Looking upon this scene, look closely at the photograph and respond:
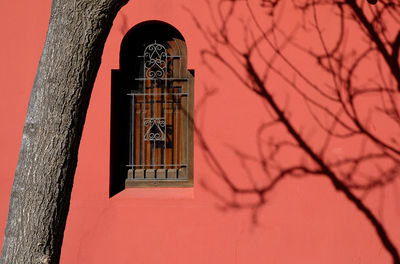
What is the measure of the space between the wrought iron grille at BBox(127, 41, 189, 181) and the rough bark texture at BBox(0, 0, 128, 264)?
2.53 meters

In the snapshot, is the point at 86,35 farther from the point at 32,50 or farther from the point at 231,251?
the point at 231,251

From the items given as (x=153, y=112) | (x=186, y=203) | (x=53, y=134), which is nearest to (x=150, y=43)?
(x=153, y=112)

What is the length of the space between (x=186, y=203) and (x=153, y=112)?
1.12m

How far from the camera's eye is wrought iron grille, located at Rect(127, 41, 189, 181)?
464 centimetres

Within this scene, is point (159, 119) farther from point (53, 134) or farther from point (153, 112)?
point (53, 134)

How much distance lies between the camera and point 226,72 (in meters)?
4.44

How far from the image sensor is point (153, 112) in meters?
4.65

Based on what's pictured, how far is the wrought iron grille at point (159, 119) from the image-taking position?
464cm

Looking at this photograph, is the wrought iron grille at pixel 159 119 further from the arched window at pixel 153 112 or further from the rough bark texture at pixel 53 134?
the rough bark texture at pixel 53 134

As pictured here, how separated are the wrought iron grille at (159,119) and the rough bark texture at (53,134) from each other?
2526mm

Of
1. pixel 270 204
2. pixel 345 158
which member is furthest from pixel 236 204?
pixel 345 158

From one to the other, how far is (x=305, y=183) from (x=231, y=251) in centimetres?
109

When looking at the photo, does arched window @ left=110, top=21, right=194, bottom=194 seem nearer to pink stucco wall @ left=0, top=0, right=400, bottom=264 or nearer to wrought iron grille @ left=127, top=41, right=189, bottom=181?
wrought iron grille @ left=127, top=41, right=189, bottom=181

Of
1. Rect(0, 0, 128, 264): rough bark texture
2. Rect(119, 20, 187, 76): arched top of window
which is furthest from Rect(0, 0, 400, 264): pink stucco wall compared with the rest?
Rect(0, 0, 128, 264): rough bark texture
